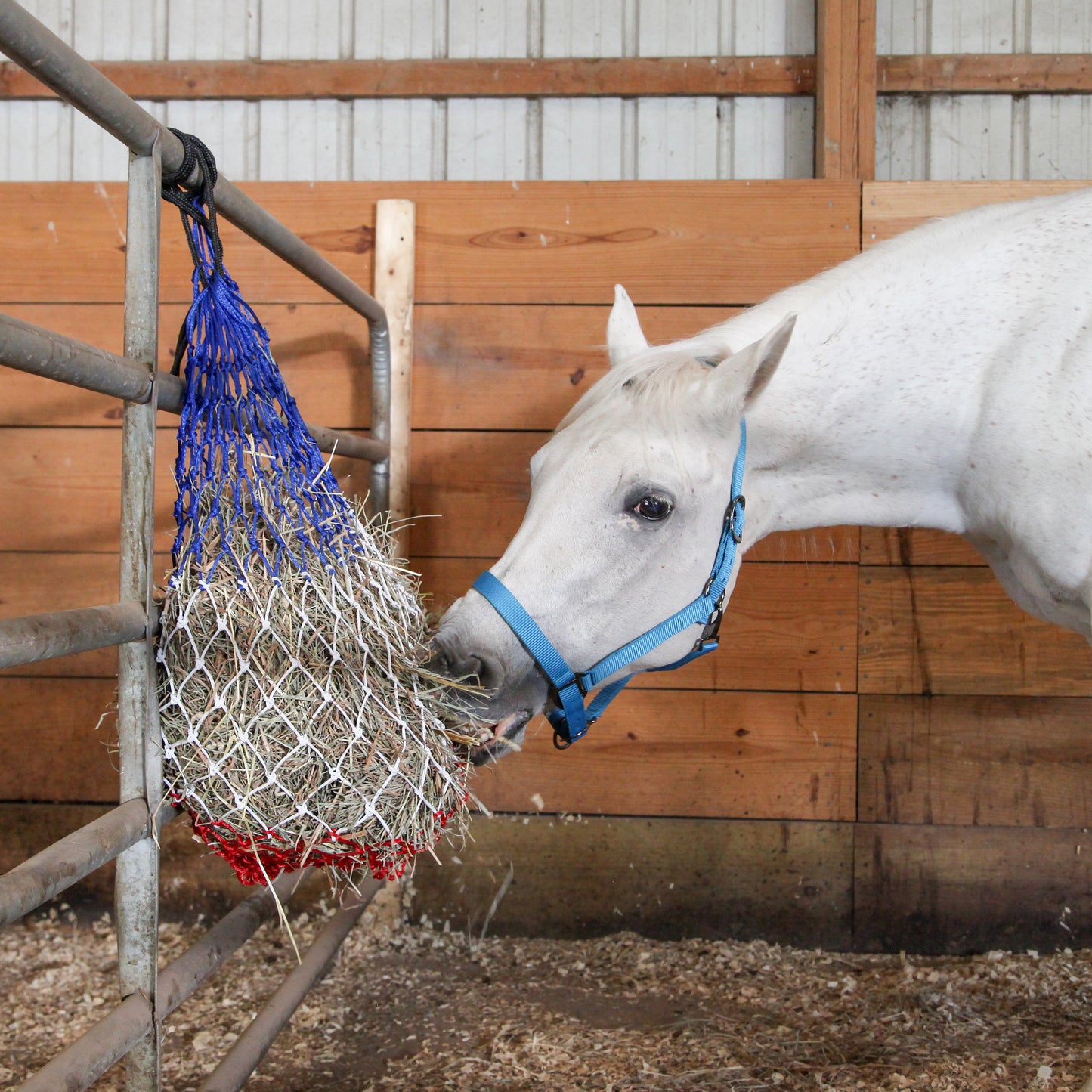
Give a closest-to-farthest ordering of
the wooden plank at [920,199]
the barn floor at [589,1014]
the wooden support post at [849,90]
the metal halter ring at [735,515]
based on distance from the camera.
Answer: the metal halter ring at [735,515], the barn floor at [589,1014], the wooden plank at [920,199], the wooden support post at [849,90]

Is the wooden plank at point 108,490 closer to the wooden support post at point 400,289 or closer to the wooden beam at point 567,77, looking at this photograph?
the wooden support post at point 400,289

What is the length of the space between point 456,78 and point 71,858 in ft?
7.41

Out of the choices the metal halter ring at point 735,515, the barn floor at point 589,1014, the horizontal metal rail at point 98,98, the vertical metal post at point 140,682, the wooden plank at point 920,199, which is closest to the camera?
the horizontal metal rail at point 98,98

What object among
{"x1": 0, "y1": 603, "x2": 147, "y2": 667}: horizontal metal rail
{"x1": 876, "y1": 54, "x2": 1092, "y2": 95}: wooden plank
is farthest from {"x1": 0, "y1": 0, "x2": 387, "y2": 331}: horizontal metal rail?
{"x1": 876, "y1": 54, "x2": 1092, "y2": 95}: wooden plank

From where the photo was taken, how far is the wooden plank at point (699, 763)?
1.91 metres

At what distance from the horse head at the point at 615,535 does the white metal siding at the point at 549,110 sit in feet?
4.81

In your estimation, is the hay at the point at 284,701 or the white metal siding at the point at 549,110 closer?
the hay at the point at 284,701

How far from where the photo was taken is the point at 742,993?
171 centimetres

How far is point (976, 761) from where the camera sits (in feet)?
6.23

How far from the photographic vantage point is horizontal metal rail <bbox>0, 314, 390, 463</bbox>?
0.70 meters

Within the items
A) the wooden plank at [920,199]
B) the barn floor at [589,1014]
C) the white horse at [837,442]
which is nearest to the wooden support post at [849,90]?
the wooden plank at [920,199]

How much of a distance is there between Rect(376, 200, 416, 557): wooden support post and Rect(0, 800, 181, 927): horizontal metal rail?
1045mm

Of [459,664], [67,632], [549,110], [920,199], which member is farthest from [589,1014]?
[549,110]

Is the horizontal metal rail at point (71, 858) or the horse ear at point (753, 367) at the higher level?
the horse ear at point (753, 367)
